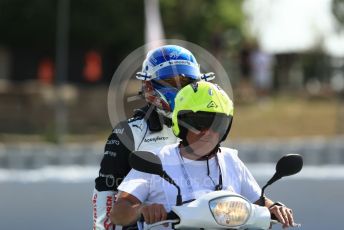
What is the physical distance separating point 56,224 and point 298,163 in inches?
185

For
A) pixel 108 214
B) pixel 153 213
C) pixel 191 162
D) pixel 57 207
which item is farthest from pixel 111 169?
pixel 57 207

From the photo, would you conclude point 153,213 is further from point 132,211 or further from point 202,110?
point 202,110

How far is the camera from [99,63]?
28.4 meters

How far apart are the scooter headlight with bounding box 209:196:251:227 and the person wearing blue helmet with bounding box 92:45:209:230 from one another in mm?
1253

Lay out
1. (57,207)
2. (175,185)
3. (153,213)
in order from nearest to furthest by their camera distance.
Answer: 1. (153,213)
2. (175,185)
3. (57,207)

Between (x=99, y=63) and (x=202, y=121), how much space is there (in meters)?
24.1

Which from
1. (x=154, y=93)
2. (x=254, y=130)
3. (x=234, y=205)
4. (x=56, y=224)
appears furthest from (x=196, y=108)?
(x=254, y=130)

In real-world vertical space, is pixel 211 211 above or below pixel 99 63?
below

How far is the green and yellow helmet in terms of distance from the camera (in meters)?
4.45

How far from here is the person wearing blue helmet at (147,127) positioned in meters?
5.32

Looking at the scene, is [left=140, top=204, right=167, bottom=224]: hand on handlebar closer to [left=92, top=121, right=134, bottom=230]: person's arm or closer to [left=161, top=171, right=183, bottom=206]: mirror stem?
[left=161, top=171, right=183, bottom=206]: mirror stem

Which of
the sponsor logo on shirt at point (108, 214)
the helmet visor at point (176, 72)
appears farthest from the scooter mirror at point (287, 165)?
the sponsor logo on shirt at point (108, 214)

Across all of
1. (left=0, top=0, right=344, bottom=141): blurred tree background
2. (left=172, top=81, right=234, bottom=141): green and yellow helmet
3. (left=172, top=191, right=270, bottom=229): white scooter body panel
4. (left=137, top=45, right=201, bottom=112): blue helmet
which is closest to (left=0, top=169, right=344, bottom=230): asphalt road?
(left=137, top=45, right=201, bottom=112): blue helmet

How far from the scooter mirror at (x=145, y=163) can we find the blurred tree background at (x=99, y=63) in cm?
1692
